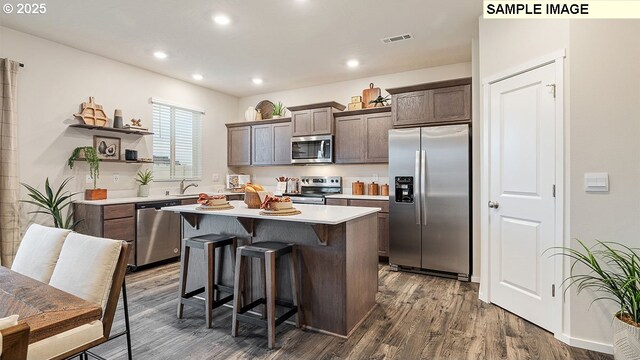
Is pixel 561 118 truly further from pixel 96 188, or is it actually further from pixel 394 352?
pixel 96 188

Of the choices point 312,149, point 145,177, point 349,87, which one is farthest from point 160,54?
point 349,87

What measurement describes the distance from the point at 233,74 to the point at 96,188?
2489mm

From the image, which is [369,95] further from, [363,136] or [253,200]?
[253,200]

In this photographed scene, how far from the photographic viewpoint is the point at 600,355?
7.03ft

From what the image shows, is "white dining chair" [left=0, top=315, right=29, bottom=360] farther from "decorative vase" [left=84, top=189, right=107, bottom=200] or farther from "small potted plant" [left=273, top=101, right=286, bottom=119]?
"small potted plant" [left=273, top=101, right=286, bottom=119]

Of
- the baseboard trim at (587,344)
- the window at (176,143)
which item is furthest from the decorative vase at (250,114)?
the baseboard trim at (587,344)

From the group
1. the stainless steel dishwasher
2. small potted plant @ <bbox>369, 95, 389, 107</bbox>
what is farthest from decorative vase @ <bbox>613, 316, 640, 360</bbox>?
the stainless steel dishwasher

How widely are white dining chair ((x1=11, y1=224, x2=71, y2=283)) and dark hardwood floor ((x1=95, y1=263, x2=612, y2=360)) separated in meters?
0.83

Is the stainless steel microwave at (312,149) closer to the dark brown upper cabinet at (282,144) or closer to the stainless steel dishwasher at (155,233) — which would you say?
the dark brown upper cabinet at (282,144)

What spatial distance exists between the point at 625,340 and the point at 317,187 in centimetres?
415

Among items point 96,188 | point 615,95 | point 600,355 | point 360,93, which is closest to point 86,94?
point 96,188

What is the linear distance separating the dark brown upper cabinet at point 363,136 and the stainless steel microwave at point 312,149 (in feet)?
0.47

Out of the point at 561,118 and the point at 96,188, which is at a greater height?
the point at 561,118

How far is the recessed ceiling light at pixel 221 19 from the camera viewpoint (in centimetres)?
319
